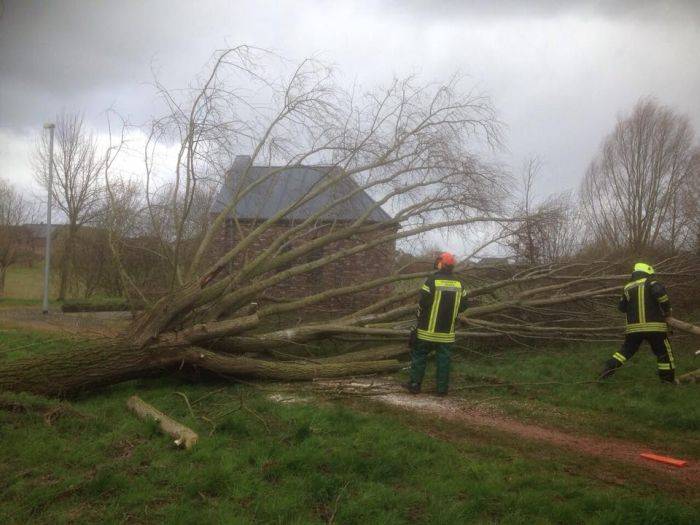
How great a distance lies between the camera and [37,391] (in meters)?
5.79

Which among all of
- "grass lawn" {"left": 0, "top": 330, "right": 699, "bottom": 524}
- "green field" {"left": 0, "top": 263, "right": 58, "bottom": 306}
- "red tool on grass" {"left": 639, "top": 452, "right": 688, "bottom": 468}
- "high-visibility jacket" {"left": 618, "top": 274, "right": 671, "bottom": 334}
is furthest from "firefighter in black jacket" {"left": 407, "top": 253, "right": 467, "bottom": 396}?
"green field" {"left": 0, "top": 263, "right": 58, "bottom": 306}

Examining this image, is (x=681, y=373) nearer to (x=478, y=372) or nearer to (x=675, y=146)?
(x=478, y=372)

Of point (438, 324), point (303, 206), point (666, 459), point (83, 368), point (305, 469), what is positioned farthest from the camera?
point (303, 206)

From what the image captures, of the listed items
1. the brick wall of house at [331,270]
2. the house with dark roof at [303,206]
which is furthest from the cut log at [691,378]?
the brick wall of house at [331,270]

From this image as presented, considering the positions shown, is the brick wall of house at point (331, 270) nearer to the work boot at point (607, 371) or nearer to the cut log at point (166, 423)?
the cut log at point (166, 423)

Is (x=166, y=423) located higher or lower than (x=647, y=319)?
lower

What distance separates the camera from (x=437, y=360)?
20.7ft

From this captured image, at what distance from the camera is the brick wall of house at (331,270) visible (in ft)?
32.7

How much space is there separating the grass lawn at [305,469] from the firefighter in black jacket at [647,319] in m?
0.45

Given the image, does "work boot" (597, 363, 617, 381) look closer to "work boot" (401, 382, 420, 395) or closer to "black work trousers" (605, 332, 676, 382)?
"black work trousers" (605, 332, 676, 382)

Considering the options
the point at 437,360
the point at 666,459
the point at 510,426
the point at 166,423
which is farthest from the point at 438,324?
the point at 166,423

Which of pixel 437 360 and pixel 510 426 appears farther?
pixel 437 360

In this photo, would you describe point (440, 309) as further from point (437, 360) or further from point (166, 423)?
point (166, 423)

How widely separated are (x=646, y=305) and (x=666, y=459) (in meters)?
2.68
